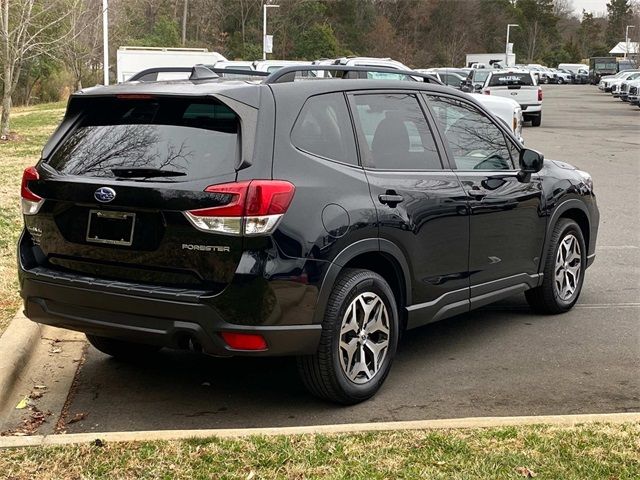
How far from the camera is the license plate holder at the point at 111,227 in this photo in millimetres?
4531

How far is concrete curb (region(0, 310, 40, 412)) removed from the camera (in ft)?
16.7

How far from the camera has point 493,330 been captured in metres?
6.52

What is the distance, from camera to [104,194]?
4.55m

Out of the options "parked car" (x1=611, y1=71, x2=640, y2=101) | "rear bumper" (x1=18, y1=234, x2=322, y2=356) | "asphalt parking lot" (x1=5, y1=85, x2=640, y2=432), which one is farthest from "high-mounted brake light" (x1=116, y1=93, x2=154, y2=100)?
"parked car" (x1=611, y1=71, x2=640, y2=101)

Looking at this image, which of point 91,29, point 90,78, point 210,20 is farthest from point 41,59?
point 210,20

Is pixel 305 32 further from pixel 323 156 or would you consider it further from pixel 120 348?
pixel 323 156

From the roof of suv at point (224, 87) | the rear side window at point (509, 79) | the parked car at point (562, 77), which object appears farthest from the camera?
the parked car at point (562, 77)

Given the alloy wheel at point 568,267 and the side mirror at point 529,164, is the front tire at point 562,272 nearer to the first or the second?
the alloy wheel at point 568,267

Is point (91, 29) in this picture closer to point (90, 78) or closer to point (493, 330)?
point (90, 78)

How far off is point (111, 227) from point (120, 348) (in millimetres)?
1329

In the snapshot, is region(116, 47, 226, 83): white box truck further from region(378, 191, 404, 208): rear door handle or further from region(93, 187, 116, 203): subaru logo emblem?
region(93, 187, 116, 203): subaru logo emblem

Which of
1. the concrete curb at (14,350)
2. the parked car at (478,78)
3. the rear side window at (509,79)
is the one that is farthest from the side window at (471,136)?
the parked car at (478,78)

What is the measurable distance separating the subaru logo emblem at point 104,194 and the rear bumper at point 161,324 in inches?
18.2

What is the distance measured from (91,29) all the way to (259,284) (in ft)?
141
